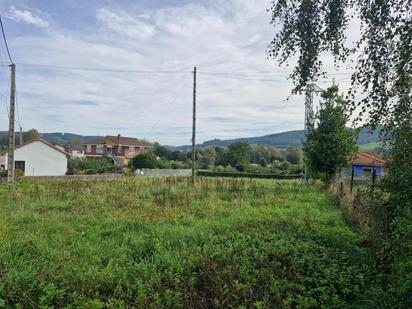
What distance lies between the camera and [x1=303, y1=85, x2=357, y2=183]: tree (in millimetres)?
20672

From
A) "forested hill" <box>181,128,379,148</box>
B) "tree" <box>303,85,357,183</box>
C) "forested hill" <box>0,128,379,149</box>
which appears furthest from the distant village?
"forested hill" <box>181,128,379,148</box>

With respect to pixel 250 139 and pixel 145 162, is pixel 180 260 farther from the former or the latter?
pixel 250 139

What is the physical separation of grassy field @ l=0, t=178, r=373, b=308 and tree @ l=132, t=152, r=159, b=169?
3697 cm

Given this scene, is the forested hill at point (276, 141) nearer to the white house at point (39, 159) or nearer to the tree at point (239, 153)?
the tree at point (239, 153)

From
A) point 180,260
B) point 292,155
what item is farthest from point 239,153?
point 180,260

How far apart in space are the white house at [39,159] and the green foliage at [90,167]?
70.7 inches

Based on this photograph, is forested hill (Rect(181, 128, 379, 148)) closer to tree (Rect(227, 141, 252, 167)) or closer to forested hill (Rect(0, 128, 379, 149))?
forested hill (Rect(0, 128, 379, 149))

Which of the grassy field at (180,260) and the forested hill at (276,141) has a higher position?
the forested hill at (276,141)

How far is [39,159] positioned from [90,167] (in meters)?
5.91

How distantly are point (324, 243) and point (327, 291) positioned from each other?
2.17 metres

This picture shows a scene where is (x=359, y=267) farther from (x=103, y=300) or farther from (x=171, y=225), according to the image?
(x=171, y=225)

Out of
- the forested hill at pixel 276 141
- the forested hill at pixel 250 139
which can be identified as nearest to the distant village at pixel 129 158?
the forested hill at pixel 250 139

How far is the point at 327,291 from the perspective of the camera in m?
4.28

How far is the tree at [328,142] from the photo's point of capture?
2067 centimetres
